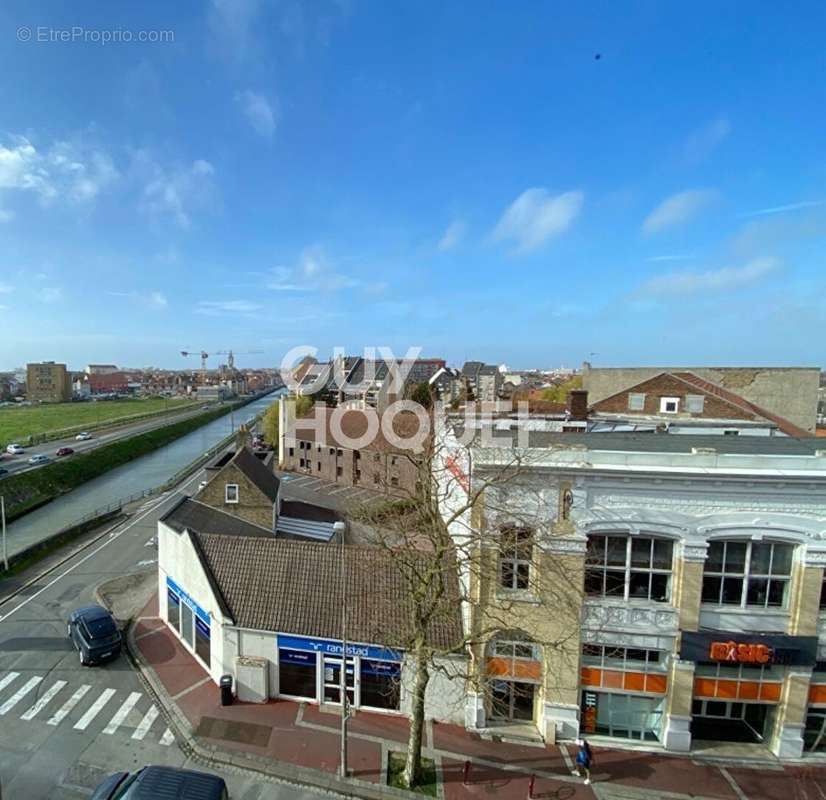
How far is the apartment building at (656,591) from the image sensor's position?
39.7 ft

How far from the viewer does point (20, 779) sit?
1152 centimetres

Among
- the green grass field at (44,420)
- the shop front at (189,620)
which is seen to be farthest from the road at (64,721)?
the green grass field at (44,420)

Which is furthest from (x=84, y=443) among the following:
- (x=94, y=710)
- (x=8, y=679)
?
(x=94, y=710)

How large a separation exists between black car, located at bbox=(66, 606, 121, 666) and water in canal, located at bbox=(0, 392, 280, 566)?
14.2 metres

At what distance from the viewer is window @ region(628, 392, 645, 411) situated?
3116cm

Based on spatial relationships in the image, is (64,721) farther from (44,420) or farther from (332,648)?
(44,420)

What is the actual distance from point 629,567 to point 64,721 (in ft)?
56.1

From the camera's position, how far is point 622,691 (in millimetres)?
13289

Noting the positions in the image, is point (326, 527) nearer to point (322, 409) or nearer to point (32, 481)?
point (322, 409)

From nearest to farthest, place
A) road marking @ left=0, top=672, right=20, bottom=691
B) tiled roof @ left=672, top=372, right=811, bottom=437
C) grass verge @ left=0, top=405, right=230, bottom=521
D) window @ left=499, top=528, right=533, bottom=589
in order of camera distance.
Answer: window @ left=499, top=528, right=533, bottom=589 < road marking @ left=0, top=672, right=20, bottom=691 < tiled roof @ left=672, top=372, right=811, bottom=437 < grass verge @ left=0, top=405, right=230, bottom=521

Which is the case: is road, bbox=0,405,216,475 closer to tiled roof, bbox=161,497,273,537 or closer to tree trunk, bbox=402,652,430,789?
tiled roof, bbox=161,497,273,537

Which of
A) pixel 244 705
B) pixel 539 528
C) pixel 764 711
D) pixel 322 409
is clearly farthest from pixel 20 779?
pixel 322 409

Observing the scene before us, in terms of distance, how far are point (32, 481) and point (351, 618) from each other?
4331 cm

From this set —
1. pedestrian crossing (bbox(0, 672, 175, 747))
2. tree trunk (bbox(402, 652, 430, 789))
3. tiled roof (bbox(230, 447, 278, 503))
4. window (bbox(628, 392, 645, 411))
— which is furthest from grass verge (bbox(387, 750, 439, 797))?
window (bbox(628, 392, 645, 411))
